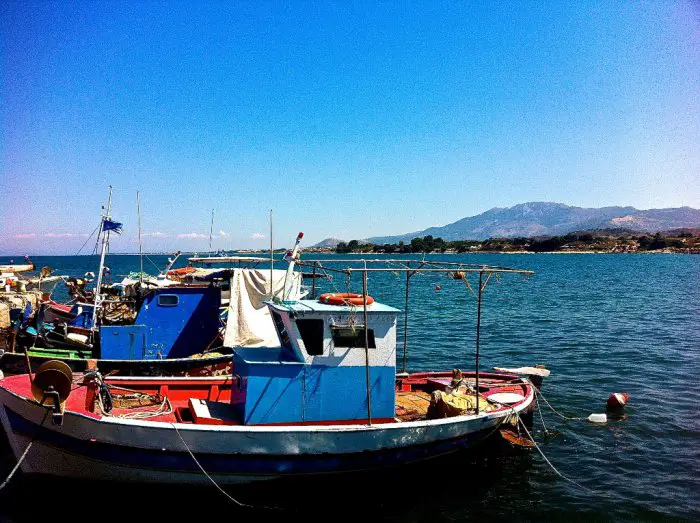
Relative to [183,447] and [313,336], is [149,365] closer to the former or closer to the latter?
[183,447]

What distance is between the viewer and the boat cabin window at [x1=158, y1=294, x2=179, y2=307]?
58.8 ft

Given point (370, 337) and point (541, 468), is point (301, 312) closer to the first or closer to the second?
point (370, 337)

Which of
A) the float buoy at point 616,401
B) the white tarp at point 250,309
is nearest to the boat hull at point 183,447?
the white tarp at point 250,309

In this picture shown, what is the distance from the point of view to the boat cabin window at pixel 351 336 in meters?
10.9

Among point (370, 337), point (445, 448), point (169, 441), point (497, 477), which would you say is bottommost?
point (497, 477)

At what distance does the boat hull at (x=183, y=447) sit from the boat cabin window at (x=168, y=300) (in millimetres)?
7286

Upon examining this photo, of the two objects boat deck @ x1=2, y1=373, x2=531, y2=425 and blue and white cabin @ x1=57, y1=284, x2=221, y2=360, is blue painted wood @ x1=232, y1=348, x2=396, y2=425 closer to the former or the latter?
boat deck @ x1=2, y1=373, x2=531, y2=425

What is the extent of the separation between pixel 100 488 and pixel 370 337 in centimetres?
674

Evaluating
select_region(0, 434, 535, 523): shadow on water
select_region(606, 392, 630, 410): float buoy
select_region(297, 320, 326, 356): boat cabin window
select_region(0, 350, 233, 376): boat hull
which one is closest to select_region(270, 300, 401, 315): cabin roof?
select_region(297, 320, 326, 356): boat cabin window

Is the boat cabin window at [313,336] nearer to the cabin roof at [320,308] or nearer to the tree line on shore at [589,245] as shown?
the cabin roof at [320,308]

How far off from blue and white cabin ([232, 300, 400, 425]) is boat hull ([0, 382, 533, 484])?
1.80ft

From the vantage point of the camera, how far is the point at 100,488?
10.5 metres

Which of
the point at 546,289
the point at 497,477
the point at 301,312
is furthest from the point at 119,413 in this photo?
the point at 546,289

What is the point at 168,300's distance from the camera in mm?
18000
